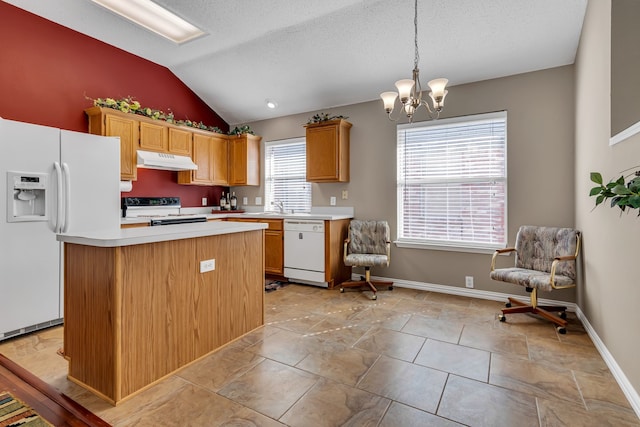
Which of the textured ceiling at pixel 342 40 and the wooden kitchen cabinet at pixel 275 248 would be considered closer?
the textured ceiling at pixel 342 40

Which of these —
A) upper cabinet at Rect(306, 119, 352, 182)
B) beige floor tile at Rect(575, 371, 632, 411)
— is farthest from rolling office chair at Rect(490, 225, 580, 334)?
upper cabinet at Rect(306, 119, 352, 182)

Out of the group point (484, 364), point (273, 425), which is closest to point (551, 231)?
point (484, 364)

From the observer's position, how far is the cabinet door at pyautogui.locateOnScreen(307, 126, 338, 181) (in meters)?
4.43

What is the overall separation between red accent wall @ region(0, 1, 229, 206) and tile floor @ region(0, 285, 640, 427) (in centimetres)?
238

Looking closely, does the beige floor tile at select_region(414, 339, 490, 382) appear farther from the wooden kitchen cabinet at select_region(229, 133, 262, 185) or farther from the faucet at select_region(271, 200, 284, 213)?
the wooden kitchen cabinet at select_region(229, 133, 262, 185)

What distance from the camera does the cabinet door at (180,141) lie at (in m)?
4.53

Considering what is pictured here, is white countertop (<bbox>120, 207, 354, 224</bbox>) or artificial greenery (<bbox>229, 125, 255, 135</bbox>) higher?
artificial greenery (<bbox>229, 125, 255, 135</bbox>)

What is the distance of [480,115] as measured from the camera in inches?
147

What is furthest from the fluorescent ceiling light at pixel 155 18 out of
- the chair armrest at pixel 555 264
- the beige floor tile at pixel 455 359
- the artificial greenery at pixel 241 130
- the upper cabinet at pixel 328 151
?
the chair armrest at pixel 555 264

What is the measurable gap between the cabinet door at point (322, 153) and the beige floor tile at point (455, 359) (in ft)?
8.52

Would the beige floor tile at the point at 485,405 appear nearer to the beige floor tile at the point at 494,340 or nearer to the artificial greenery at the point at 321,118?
the beige floor tile at the point at 494,340

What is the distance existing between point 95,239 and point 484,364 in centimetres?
257

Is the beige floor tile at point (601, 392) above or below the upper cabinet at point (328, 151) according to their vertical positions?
below

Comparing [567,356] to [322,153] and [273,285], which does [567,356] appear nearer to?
[273,285]
